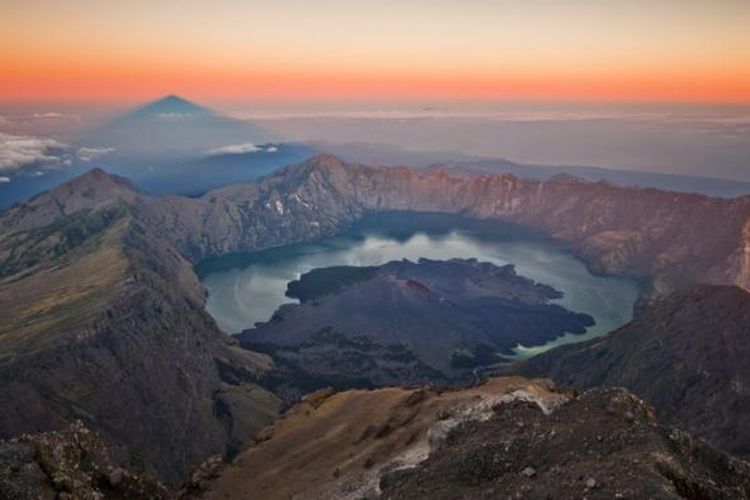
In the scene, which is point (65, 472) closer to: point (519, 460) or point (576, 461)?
point (519, 460)

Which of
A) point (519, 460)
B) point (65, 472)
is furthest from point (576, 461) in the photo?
point (65, 472)

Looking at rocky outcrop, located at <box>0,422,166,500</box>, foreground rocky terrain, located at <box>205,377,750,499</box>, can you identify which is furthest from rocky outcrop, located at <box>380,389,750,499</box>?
rocky outcrop, located at <box>0,422,166,500</box>

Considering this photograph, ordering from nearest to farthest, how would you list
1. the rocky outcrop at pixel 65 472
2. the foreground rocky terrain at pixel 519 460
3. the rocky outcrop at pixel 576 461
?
the rocky outcrop at pixel 576 461, the foreground rocky terrain at pixel 519 460, the rocky outcrop at pixel 65 472

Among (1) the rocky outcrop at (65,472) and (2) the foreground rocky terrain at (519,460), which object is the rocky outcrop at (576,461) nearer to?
(2) the foreground rocky terrain at (519,460)

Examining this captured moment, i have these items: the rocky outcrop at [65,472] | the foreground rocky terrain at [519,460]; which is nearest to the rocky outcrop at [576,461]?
the foreground rocky terrain at [519,460]

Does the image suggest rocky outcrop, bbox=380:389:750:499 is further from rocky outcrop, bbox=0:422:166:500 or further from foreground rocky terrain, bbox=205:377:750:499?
rocky outcrop, bbox=0:422:166:500

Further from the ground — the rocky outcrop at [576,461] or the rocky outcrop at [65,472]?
the rocky outcrop at [576,461]

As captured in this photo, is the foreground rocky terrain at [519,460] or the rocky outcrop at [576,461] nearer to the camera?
the rocky outcrop at [576,461]
